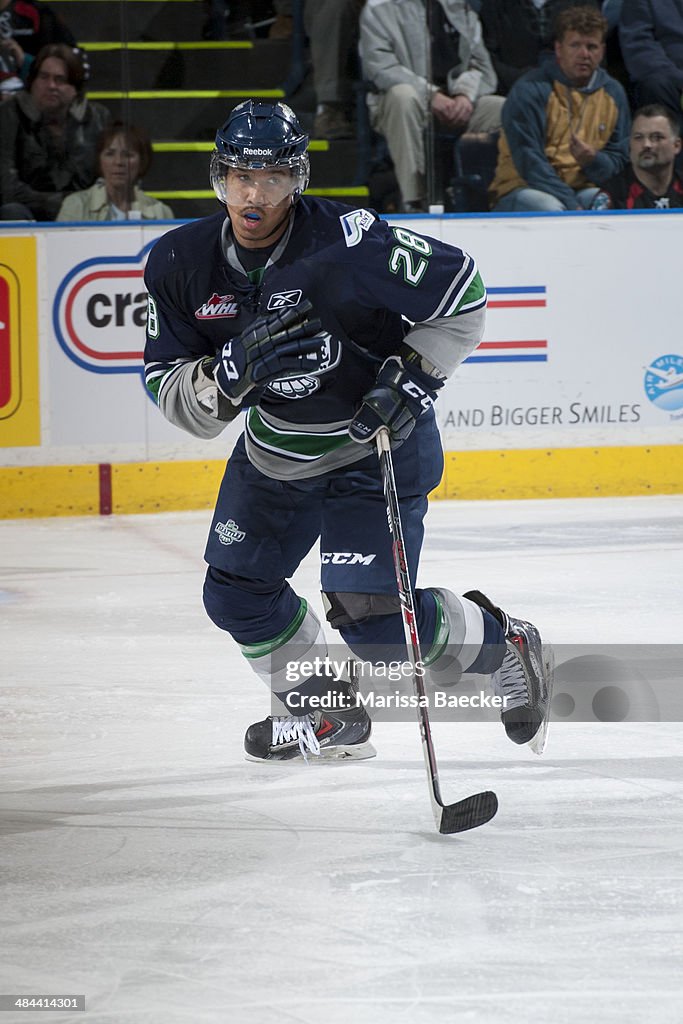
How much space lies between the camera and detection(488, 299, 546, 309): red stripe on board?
22.1ft

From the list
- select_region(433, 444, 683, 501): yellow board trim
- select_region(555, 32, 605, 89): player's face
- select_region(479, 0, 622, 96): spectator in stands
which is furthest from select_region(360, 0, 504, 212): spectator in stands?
select_region(433, 444, 683, 501): yellow board trim

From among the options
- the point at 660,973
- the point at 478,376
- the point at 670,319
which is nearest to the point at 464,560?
the point at 478,376

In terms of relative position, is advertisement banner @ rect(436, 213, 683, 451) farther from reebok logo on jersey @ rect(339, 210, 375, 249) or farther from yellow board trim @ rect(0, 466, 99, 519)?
reebok logo on jersey @ rect(339, 210, 375, 249)

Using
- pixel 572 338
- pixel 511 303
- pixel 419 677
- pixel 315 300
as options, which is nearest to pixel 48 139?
pixel 511 303

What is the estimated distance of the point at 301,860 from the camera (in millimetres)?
2410

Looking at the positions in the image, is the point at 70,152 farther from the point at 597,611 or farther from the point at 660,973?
the point at 660,973

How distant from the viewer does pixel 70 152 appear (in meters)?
6.73

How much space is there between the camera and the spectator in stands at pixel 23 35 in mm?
6863

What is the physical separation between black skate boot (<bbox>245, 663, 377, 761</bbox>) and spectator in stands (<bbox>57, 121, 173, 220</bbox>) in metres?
4.07

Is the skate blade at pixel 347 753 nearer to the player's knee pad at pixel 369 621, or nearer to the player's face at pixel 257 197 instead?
the player's knee pad at pixel 369 621

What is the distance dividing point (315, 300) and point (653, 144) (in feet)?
16.0

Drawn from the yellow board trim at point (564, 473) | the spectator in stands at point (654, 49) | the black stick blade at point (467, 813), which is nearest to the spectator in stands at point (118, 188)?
the yellow board trim at point (564, 473)

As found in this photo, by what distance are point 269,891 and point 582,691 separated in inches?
58.0

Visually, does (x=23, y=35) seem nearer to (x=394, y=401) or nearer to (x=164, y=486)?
(x=164, y=486)
